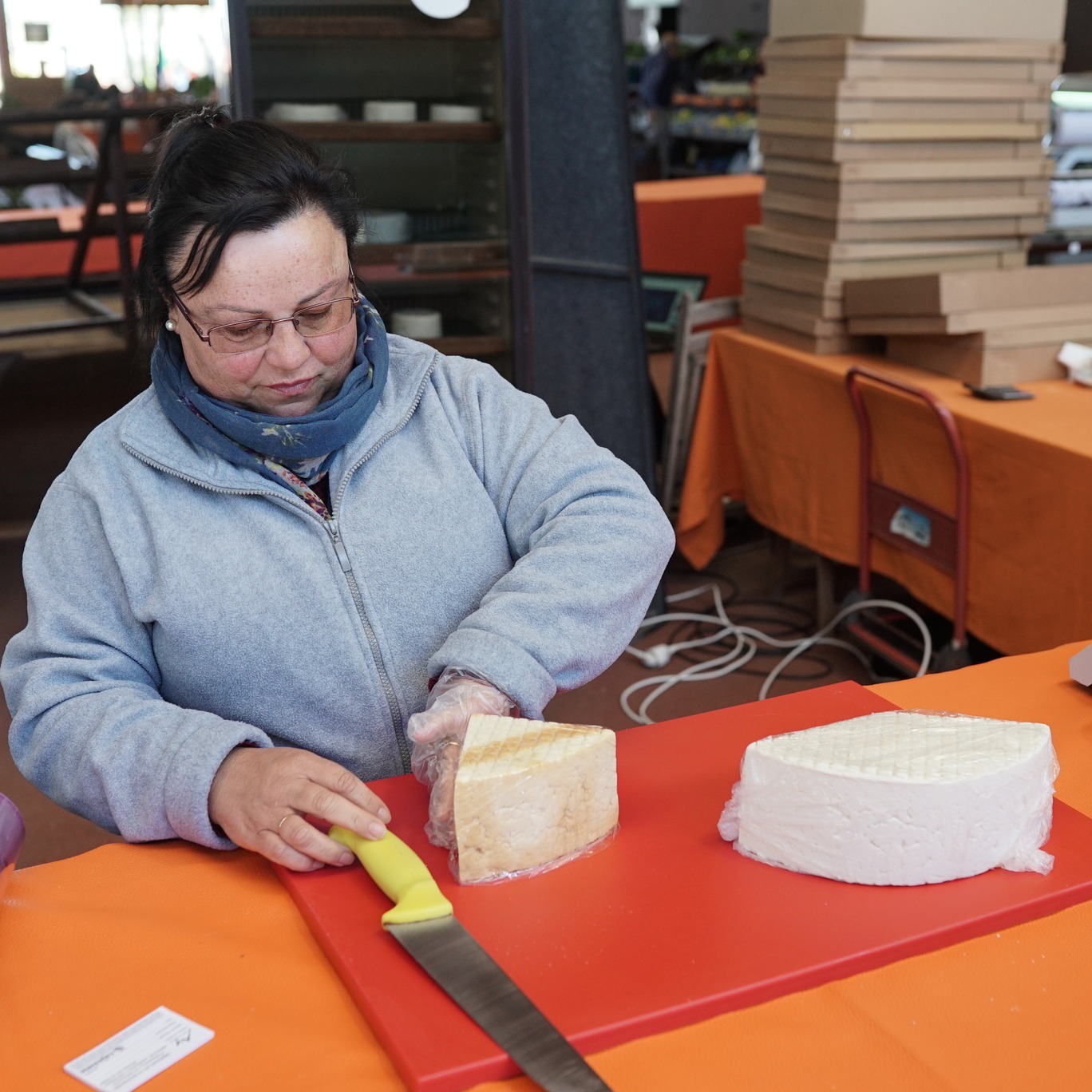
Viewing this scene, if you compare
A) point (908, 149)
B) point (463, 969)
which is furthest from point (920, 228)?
point (463, 969)

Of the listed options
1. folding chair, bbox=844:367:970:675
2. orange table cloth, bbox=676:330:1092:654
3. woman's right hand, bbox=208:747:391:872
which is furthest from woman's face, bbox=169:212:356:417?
folding chair, bbox=844:367:970:675

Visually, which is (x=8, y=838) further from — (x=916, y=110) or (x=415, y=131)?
(x=916, y=110)

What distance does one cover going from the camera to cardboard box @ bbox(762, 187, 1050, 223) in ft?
10.7

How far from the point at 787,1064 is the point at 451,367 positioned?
35.8 inches

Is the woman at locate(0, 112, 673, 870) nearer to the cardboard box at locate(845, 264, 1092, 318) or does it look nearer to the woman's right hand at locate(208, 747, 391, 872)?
the woman's right hand at locate(208, 747, 391, 872)

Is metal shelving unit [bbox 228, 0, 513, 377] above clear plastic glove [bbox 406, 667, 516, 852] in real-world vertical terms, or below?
above

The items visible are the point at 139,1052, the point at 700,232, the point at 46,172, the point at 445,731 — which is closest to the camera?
the point at 139,1052

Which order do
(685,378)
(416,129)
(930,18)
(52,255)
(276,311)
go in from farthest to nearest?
(52,255) < (685,378) < (416,129) < (930,18) < (276,311)

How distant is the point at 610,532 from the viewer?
1352 millimetres

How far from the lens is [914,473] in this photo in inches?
120

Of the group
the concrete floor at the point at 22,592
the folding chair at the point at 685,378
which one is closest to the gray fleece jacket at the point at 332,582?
the concrete floor at the point at 22,592

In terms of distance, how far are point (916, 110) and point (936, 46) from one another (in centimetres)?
16

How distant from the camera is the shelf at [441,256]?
132 inches

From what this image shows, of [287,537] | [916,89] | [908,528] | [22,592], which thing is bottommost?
[22,592]
